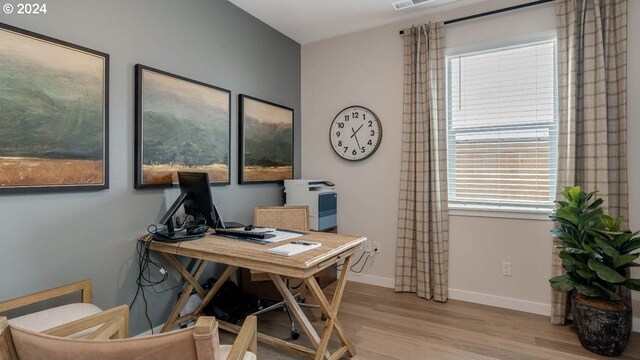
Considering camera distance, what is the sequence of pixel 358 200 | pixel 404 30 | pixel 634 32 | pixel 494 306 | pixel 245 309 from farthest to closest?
pixel 358 200 < pixel 404 30 < pixel 494 306 < pixel 245 309 < pixel 634 32

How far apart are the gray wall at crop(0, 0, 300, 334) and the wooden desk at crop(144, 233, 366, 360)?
279mm

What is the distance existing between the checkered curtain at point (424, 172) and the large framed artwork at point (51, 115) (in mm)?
2517

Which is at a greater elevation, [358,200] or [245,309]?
[358,200]

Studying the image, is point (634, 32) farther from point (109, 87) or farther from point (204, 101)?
point (109, 87)

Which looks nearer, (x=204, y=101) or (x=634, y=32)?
(x=634, y=32)

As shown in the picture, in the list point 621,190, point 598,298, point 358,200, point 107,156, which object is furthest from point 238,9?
point 598,298

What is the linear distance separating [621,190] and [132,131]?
3.55m

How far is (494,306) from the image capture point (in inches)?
117

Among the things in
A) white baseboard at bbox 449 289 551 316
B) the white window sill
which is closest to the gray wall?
the white window sill

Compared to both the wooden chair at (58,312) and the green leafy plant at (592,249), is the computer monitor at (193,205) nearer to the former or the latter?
the wooden chair at (58,312)

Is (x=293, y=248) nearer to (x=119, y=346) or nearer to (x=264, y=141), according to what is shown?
(x=119, y=346)

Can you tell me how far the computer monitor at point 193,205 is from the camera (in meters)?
2.05

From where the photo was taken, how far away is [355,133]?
368 centimetres

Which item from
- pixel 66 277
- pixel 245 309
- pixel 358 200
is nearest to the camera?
pixel 66 277
